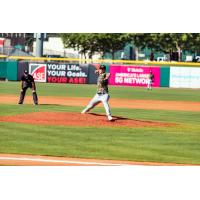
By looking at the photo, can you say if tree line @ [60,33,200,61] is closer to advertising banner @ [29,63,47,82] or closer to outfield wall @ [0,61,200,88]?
outfield wall @ [0,61,200,88]

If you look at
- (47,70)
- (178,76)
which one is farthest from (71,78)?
(178,76)

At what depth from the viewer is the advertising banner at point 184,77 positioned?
152 ft

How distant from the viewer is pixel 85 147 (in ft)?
47.2

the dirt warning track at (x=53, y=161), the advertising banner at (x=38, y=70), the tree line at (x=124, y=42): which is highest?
the tree line at (x=124, y=42)

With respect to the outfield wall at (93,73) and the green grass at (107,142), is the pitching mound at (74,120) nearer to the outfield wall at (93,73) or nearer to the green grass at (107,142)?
the green grass at (107,142)

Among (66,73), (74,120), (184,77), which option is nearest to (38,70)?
(66,73)

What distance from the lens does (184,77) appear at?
155ft

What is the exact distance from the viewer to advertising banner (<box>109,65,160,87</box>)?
1882 inches

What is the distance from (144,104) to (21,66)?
2023cm

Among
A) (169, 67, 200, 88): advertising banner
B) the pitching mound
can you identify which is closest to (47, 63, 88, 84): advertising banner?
(169, 67, 200, 88): advertising banner

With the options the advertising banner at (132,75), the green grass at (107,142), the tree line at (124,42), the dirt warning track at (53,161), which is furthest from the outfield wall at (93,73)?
the dirt warning track at (53,161)

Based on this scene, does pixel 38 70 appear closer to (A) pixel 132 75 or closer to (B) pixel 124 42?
(A) pixel 132 75
